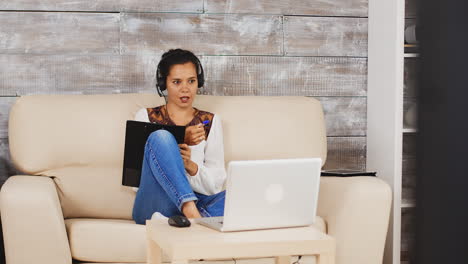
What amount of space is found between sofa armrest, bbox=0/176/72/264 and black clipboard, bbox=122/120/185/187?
364 millimetres

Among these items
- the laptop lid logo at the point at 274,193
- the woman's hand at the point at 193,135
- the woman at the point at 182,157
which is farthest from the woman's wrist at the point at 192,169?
the laptop lid logo at the point at 274,193

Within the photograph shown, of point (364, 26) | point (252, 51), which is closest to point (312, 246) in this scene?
point (252, 51)

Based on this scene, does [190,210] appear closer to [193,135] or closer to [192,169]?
[192,169]

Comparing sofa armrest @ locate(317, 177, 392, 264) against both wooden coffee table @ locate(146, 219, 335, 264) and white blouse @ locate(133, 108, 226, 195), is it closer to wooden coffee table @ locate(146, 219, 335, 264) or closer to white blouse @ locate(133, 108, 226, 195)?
white blouse @ locate(133, 108, 226, 195)

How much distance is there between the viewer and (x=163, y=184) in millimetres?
2152

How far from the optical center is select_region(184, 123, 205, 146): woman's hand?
2.54 meters

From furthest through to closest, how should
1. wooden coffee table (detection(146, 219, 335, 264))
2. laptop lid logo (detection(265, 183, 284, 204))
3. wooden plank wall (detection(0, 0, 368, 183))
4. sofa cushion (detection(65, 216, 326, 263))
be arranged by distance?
wooden plank wall (detection(0, 0, 368, 183)), sofa cushion (detection(65, 216, 326, 263)), laptop lid logo (detection(265, 183, 284, 204)), wooden coffee table (detection(146, 219, 335, 264))

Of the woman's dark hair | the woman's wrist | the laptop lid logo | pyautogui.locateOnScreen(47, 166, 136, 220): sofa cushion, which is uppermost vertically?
the woman's dark hair

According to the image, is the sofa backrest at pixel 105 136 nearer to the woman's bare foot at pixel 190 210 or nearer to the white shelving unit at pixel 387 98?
the white shelving unit at pixel 387 98

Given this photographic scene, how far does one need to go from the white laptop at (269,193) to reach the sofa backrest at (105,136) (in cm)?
95

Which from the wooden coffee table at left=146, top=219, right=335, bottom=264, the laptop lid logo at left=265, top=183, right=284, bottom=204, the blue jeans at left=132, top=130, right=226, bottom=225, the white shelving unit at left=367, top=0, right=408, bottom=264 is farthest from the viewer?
the white shelving unit at left=367, top=0, right=408, bottom=264

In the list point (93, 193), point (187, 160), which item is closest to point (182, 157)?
point (187, 160)

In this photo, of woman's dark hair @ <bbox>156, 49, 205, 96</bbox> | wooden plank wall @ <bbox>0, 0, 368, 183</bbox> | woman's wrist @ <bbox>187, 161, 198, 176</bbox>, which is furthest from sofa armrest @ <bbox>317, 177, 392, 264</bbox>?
wooden plank wall @ <bbox>0, 0, 368, 183</bbox>

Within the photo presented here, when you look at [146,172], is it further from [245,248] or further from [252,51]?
[252,51]
